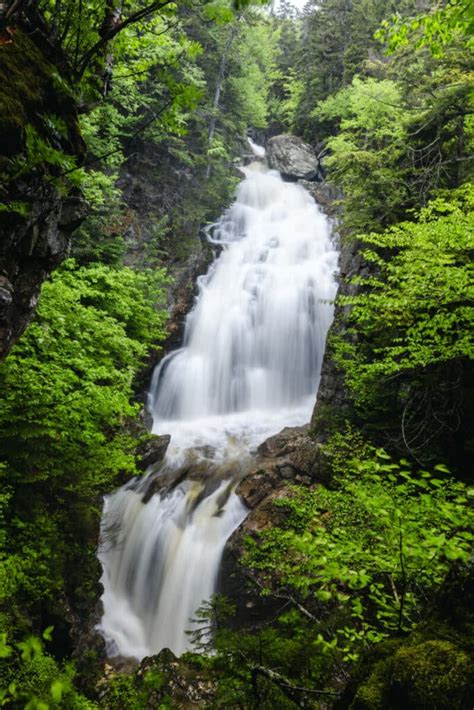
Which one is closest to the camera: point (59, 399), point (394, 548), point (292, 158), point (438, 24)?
point (394, 548)

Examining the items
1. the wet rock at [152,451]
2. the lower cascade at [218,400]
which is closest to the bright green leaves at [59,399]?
the lower cascade at [218,400]

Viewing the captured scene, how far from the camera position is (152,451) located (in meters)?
10.4

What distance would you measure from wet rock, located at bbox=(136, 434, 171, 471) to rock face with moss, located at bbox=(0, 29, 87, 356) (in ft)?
21.7

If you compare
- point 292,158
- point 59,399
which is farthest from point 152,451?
point 292,158

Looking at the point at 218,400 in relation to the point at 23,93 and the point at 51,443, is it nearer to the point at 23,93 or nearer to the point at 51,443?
the point at 51,443

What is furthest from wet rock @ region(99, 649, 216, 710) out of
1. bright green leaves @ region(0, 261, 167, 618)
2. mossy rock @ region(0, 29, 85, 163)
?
mossy rock @ region(0, 29, 85, 163)

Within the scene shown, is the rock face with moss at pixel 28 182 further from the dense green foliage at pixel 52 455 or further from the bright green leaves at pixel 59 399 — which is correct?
the dense green foliage at pixel 52 455

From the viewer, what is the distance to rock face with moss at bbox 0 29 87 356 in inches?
119

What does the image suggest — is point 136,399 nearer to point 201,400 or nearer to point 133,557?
point 201,400

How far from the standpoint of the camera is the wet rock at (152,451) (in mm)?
10078

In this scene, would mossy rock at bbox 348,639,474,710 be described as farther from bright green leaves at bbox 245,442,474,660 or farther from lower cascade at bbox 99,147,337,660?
lower cascade at bbox 99,147,337,660

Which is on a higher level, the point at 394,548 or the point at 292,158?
the point at 292,158

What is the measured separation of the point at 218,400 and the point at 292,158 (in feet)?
68.0

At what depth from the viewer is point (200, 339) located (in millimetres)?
15953
